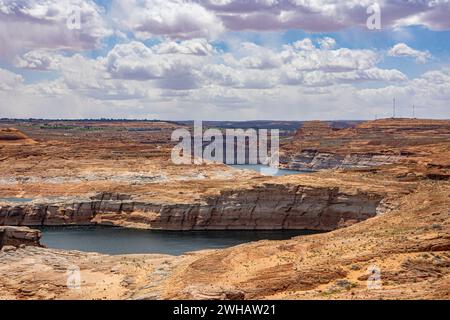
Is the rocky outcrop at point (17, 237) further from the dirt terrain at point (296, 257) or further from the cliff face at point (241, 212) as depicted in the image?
the cliff face at point (241, 212)

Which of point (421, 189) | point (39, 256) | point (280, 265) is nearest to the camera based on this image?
point (280, 265)

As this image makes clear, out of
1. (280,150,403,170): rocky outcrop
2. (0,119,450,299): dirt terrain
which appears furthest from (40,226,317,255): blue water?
(280,150,403,170): rocky outcrop

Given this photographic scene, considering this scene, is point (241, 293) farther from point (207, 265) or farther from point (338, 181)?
point (338, 181)

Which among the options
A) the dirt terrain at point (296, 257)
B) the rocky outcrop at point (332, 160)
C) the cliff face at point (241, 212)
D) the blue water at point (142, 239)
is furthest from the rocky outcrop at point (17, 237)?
the rocky outcrop at point (332, 160)

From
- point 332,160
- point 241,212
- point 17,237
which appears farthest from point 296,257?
point 332,160

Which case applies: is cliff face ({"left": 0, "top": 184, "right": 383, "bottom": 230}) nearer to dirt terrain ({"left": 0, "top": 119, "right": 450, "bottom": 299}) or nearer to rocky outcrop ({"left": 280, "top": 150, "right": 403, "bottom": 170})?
dirt terrain ({"left": 0, "top": 119, "right": 450, "bottom": 299})
